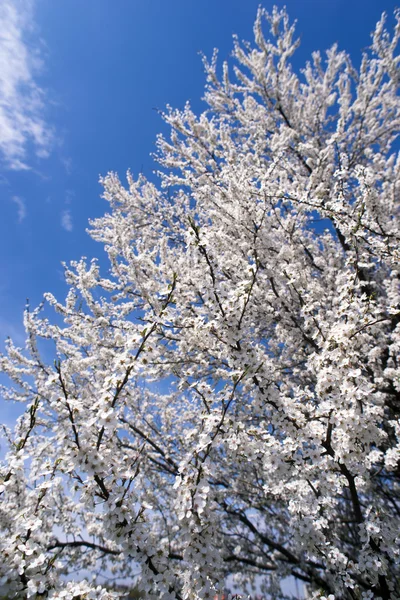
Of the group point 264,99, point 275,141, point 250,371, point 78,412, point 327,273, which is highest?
point 264,99

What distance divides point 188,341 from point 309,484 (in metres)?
1.94

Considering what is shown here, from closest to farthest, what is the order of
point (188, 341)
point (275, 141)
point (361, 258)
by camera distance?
point (188, 341) → point (361, 258) → point (275, 141)

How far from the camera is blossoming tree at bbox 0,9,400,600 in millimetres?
2234

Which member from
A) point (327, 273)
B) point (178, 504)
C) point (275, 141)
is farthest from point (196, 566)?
point (275, 141)

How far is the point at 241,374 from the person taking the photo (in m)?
2.64

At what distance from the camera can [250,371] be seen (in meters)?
2.96

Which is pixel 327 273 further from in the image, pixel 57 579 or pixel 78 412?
pixel 57 579

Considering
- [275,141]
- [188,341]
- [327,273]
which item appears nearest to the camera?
[188,341]

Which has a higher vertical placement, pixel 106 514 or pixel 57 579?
pixel 106 514

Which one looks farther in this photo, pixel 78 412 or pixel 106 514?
pixel 78 412

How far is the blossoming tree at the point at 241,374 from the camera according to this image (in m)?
2.23

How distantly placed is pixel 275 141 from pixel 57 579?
23.7ft

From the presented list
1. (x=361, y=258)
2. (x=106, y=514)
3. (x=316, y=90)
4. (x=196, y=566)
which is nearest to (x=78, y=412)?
(x=106, y=514)

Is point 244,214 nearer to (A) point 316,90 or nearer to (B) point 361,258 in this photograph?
(B) point 361,258
